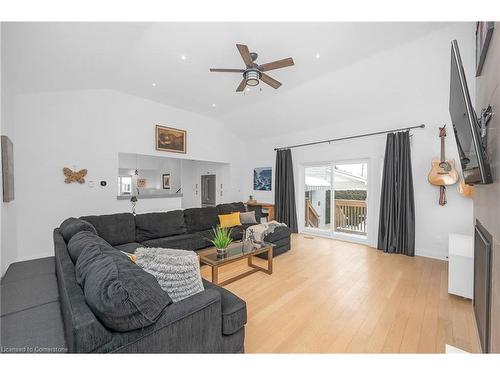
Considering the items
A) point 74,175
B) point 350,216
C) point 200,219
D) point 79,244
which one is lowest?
point 350,216

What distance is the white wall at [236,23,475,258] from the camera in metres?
2.86

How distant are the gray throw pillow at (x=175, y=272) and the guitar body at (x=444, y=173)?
12.9 ft

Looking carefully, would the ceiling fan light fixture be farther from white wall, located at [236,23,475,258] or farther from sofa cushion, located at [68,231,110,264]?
sofa cushion, located at [68,231,110,264]

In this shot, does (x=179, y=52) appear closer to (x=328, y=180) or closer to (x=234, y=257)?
(x=234, y=257)

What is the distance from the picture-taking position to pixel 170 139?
15.9 ft

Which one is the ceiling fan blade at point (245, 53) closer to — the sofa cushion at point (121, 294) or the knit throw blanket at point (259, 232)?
the sofa cushion at point (121, 294)

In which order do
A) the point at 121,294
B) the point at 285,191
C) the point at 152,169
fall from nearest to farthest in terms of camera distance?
the point at 121,294
the point at 285,191
the point at 152,169

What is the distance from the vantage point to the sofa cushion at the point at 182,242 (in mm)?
3102

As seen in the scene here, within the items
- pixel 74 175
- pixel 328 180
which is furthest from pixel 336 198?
pixel 74 175

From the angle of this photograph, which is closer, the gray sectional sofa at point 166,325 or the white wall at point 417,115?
the gray sectional sofa at point 166,325

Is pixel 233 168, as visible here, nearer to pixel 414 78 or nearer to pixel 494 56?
pixel 414 78

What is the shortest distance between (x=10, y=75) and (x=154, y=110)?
7.03ft

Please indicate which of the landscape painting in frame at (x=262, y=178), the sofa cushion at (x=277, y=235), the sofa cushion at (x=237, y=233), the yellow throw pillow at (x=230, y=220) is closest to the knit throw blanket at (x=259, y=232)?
the sofa cushion at (x=277, y=235)

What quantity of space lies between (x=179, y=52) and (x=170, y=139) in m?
2.29
